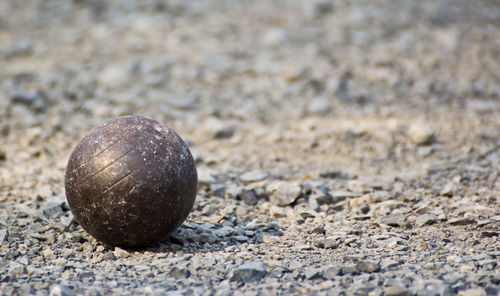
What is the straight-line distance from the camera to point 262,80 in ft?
28.9

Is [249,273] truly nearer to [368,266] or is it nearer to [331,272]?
[331,272]

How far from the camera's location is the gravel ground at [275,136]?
4102 mm

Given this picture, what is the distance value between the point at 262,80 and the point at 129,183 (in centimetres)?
492

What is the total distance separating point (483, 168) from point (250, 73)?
4.00 m

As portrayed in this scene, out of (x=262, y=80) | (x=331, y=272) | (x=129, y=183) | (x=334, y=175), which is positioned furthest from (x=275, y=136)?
(x=331, y=272)

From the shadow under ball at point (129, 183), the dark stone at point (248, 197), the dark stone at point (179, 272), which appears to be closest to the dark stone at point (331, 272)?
the dark stone at point (179, 272)

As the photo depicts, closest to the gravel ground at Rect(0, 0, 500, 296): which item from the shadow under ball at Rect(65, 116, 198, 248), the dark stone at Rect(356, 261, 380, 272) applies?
the dark stone at Rect(356, 261, 380, 272)

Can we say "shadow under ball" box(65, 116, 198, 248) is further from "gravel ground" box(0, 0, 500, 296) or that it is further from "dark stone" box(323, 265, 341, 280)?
"dark stone" box(323, 265, 341, 280)

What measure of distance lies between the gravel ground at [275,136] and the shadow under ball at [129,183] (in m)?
0.26

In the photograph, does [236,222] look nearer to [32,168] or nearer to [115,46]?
[32,168]

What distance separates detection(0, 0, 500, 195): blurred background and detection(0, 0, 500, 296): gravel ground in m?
0.03

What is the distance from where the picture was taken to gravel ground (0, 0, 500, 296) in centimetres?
410

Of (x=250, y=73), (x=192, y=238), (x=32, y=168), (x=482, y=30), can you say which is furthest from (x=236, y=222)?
(x=482, y=30)

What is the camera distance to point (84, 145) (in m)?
4.41
